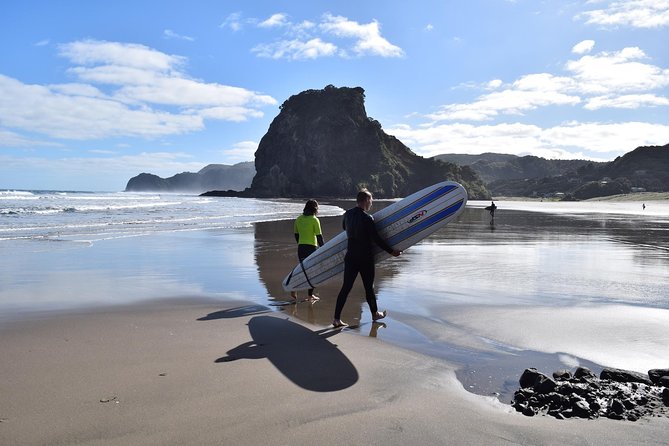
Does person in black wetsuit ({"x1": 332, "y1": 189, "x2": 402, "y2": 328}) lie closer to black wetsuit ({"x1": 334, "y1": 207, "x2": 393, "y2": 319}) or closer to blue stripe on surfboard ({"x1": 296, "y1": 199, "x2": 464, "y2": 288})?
black wetsuit ({"x1": 334, "y1": 207, "x2": 393, "y2": 319})

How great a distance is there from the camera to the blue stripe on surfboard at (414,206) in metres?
7.64

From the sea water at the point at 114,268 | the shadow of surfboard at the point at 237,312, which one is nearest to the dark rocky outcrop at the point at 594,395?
the shadow of surfboard at the point at 237,312

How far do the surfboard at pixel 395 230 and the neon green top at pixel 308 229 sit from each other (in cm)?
33

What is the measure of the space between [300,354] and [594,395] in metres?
2.58

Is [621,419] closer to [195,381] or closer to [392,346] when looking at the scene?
[392,346]

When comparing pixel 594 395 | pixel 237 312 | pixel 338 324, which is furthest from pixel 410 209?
pixel 594 395

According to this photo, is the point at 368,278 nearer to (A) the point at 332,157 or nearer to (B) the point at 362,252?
(B) the point at 362,252

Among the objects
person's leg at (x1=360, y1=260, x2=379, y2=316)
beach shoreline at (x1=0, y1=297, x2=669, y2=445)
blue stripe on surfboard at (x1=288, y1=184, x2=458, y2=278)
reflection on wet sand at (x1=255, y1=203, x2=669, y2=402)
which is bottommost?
reflection on wet sand at (x1=255, y1=203, x2=669, y2=402)

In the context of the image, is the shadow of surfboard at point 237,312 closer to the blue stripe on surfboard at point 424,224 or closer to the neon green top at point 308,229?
the neon green top at point 308,229

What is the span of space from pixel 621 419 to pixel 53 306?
22.2ft

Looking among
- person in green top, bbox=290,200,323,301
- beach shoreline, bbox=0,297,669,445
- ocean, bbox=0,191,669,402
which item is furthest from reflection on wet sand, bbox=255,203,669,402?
person in green top, bbox=290,200,323,301

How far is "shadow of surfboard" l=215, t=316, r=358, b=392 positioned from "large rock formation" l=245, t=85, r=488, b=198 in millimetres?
107364

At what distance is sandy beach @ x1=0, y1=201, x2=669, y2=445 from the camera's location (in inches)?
119

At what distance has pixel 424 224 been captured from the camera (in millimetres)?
7785
